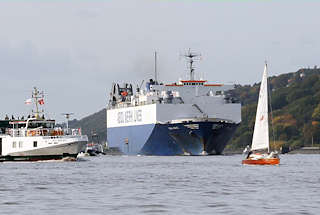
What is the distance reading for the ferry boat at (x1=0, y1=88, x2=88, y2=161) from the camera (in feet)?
364

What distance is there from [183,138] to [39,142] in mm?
42407

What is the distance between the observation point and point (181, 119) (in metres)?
152

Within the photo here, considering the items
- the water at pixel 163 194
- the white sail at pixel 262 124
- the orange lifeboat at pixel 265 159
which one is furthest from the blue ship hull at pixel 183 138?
the water at pixel 163 194

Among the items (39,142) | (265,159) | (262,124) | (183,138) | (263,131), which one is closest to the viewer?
(263,131)

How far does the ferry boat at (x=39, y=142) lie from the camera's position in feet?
364

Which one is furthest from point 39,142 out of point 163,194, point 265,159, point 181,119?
point 163,194

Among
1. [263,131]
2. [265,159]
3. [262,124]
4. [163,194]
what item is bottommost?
[163,194]

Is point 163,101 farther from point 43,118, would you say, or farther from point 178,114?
point 43,118

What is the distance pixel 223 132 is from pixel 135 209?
348 ft

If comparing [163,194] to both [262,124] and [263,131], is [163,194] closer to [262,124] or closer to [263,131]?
[263,131]

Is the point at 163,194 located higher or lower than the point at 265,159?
lower

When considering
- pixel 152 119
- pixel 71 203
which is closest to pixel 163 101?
pixel 152 119

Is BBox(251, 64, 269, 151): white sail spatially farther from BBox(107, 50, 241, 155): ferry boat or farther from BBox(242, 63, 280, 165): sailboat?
BBox(107, 50, 241, 155): ferry boat

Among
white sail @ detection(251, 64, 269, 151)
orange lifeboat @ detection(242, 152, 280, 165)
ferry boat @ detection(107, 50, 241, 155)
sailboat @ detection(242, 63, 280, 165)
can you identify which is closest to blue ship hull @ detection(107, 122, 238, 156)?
ferry boat @ detection(107, 50, 241, 155)
